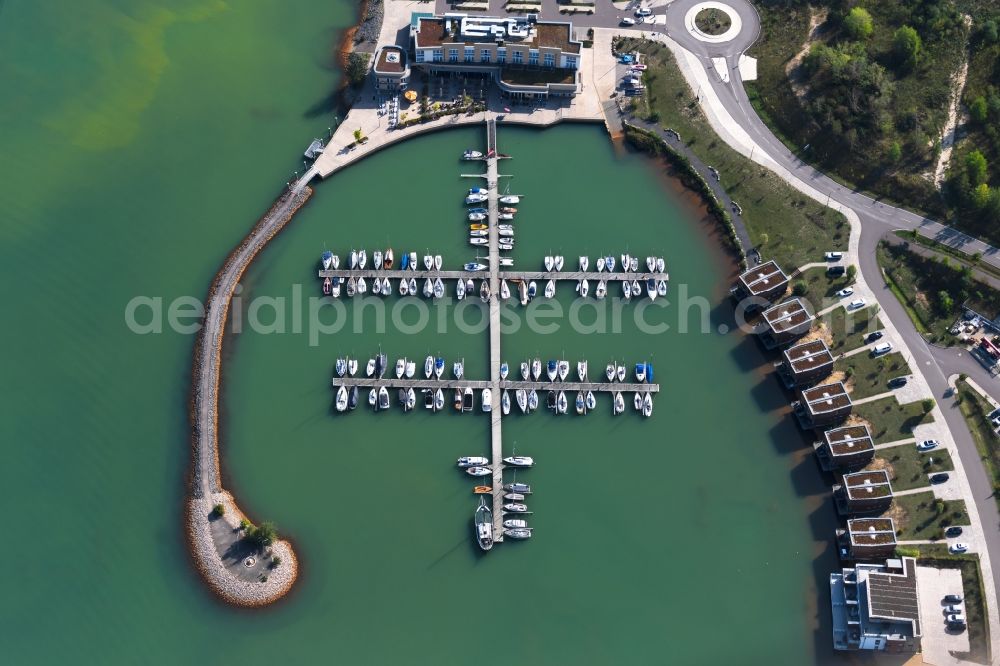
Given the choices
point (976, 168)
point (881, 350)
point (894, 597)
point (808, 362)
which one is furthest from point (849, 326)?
point (894, 597)

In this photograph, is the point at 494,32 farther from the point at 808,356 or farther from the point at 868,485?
the point at 868,485

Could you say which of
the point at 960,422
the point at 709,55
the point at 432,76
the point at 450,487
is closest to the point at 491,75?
the point at 432,76

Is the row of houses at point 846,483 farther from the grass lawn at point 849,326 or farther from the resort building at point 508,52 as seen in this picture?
the resort building at point 508,52

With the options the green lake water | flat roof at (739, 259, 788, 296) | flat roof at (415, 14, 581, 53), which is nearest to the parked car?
the green lake water

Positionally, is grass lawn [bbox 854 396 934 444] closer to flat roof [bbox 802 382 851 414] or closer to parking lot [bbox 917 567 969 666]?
flat roof [bbox 802 382 851 414]

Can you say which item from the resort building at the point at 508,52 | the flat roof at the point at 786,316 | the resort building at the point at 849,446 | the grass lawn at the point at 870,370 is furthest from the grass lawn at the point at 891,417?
the resort building at the point at 508,52

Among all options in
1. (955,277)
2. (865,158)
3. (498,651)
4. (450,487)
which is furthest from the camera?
(865,158)

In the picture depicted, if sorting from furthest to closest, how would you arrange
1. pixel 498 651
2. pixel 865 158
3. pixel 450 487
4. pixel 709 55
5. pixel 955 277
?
pixel 709 55 < pixel 865 158 < pixel 955 277 < pixel 450 487 < pixel 498 651

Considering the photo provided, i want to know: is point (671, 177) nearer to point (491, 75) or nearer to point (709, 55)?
point (709, 55)
